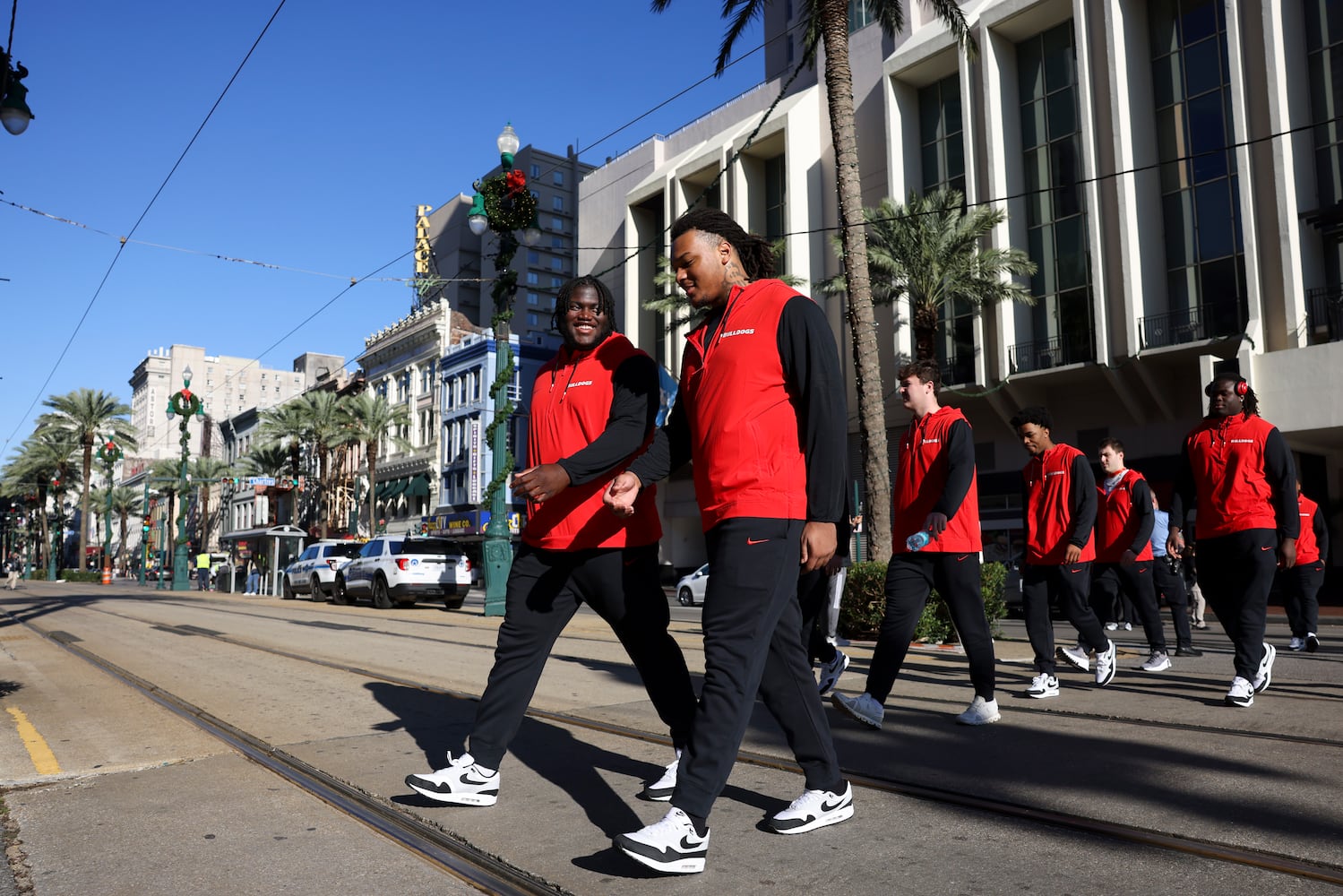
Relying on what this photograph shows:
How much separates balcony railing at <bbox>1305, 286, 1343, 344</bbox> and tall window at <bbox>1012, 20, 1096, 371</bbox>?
565cm

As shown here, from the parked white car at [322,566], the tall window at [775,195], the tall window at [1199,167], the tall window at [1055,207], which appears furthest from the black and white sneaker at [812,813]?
the tall window at [775,195]

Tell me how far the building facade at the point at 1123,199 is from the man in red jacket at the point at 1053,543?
15.2 metres

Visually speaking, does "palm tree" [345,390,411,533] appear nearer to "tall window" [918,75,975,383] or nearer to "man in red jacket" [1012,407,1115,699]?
"tall window" [918,75,975,383]

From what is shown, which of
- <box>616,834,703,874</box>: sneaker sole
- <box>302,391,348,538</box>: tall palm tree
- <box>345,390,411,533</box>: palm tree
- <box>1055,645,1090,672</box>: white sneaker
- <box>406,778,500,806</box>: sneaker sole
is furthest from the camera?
<box>302,391,348,538</box>: tall palm tree

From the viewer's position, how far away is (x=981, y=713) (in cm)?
513

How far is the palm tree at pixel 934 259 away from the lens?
2706 centimetres

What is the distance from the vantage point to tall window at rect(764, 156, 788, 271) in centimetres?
3838

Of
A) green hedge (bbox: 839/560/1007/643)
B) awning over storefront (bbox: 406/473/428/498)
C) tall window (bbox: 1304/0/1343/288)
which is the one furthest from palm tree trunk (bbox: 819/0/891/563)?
→ awning over storefront (bbox: 406/473/428/498)

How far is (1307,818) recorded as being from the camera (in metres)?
3.20

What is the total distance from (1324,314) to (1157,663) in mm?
19913

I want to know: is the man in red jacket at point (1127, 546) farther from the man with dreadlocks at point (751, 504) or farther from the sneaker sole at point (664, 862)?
the sneaker sole at point (664, 862)

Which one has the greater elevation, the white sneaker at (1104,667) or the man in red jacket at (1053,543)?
the man in red jacket at (1053,543)

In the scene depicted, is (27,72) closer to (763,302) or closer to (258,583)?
(763,302)

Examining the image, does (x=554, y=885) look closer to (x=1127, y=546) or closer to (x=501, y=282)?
(x=1127, y=546)
